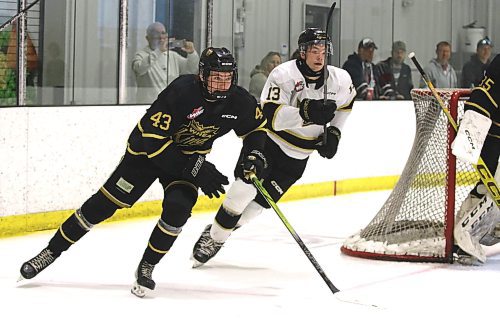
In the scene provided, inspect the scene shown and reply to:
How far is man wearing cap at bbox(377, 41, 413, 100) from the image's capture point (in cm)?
894

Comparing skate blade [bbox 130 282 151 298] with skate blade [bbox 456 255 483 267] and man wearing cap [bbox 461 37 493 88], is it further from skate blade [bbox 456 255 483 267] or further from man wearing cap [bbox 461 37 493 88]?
man wearing cap [bbox 461 37 493 88]

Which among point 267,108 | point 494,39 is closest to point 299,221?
point 267,108

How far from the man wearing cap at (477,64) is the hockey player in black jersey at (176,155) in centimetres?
601

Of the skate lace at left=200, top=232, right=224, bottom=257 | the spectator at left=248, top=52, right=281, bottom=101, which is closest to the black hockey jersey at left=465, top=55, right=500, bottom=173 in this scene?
the skate lace at left=200, top=232, right=224, bottom=257

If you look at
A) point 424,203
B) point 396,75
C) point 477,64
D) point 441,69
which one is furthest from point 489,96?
point 477,64

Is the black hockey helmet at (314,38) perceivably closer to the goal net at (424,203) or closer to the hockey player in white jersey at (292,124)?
the hockey player in white jersey at (292,124)

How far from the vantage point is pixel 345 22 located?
8.71 metres

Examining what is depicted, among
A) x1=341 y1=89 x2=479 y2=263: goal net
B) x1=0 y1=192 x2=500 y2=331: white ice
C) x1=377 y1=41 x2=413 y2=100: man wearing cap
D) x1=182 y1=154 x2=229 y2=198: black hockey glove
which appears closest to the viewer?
x1=0 y1=192 x2=500 y2=331: white ice

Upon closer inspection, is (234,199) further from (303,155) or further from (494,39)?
(494,39)

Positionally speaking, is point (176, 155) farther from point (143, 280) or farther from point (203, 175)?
point (143, 280)

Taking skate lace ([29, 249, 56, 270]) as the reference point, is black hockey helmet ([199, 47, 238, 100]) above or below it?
above

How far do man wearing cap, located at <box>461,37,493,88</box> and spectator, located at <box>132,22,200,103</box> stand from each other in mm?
3536

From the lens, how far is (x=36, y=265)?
4.21 m

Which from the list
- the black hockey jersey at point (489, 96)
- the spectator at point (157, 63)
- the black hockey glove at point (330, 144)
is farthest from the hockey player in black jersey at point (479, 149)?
the spectator at point (157, 63)
